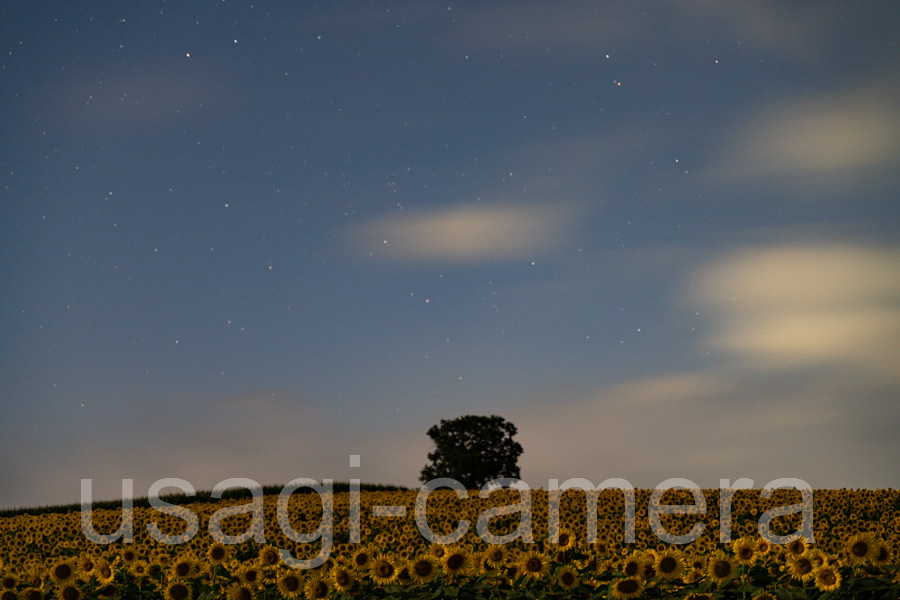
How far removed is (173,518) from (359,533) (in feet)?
24.8

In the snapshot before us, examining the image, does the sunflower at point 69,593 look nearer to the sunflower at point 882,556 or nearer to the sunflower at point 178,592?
the sunflower at point 178,592

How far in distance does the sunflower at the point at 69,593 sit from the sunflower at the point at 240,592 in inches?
86.2

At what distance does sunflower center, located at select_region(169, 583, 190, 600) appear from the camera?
11.0m

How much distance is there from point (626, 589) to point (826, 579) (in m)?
2.11

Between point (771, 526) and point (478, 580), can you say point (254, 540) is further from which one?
point (771, 526)

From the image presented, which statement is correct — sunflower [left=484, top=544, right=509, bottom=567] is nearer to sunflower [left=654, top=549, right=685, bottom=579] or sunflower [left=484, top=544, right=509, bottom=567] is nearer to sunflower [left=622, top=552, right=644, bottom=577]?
sunflower [left=622, top=552, right=644, bottom=577]

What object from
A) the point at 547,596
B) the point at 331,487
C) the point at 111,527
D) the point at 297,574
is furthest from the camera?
the point at 331,487

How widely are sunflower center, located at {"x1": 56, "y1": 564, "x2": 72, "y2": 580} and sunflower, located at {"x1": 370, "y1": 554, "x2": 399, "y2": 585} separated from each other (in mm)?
4427

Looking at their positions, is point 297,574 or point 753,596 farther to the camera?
point 297,574

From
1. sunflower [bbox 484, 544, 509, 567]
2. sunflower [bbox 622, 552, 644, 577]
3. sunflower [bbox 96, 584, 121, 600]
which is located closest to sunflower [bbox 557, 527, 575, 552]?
sunflower [bbox 484, 544, 509, 567]

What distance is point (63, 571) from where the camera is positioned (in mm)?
11727

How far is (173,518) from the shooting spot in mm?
25969

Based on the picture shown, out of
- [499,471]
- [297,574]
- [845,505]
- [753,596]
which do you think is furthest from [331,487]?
[753,596]

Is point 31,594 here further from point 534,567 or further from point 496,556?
point 534,567
